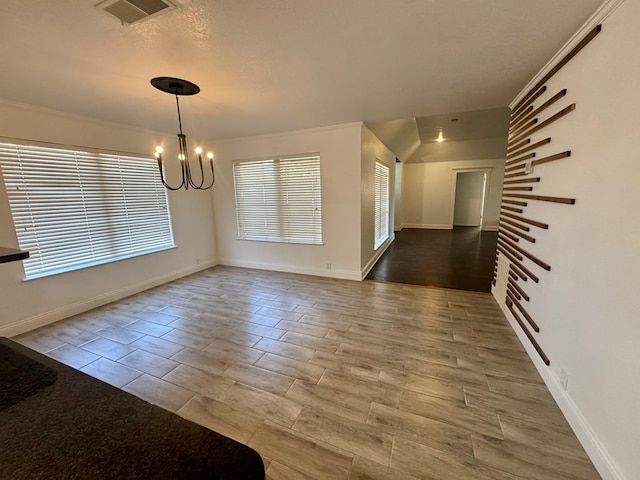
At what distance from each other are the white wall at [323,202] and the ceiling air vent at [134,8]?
2.83 m

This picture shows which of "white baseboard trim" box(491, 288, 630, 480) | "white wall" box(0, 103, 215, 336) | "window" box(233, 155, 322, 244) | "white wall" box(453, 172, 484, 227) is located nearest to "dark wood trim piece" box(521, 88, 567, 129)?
"white baseboard trim" box(491, 288, 630, 480)

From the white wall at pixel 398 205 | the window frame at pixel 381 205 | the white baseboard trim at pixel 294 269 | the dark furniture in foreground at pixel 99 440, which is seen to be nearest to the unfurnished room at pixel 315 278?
the dark furniture in foreground at pixel 99 440

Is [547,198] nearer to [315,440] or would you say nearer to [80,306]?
[315,440]

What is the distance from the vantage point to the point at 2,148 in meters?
2.74

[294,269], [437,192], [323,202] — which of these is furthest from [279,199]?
[437,192]

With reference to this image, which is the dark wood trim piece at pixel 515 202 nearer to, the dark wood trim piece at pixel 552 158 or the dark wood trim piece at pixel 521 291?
the dark wood trim piece at pixel 552 158

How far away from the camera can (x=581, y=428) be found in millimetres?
1566

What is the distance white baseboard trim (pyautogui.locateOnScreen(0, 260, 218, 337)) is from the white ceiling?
90.8 inches

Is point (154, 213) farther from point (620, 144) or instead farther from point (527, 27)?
point (620, 144)

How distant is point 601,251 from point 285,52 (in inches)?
94.3

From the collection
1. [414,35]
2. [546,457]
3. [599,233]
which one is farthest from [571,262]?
[414,35]

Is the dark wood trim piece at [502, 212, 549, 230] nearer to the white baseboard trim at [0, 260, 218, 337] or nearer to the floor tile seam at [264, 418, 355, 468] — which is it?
the floor tile seam at [264, 418, 355, 468]

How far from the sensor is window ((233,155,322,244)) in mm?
4508

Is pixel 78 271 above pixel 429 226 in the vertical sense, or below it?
above
